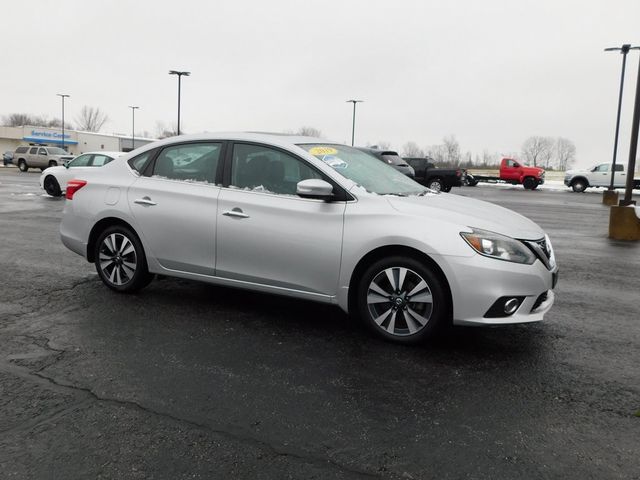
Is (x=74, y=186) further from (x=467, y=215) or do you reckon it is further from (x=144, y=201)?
(x=467, y=215)

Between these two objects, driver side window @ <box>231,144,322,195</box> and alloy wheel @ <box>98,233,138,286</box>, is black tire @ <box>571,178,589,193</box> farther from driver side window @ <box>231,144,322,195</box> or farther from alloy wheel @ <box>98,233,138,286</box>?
alloy wheel @ <box>98,233,138,286</box>

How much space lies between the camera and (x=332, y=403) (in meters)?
3.37

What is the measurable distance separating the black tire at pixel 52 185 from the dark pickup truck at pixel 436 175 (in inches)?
681

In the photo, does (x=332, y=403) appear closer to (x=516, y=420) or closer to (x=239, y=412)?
(x=239, y=412)

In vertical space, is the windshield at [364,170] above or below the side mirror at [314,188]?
above

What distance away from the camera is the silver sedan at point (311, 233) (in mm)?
4180

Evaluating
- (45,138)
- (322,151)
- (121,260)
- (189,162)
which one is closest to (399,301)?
(322,151)

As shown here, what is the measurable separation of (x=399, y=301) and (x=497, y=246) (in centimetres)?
83

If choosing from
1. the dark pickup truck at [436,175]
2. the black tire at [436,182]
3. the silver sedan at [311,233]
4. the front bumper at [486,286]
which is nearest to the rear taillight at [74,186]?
the silver sedan at [311,233]

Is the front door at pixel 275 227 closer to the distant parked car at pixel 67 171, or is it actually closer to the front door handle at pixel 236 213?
the front door handle at pixel 236 213

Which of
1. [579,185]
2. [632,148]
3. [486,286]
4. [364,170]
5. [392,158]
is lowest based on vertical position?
[486,286]

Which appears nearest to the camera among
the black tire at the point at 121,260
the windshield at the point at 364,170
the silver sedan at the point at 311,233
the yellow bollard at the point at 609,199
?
the silver sedan at the point at 311,233

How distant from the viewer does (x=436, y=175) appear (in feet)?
97.9

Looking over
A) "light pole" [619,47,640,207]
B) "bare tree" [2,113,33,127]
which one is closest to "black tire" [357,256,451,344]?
"light pole" [619,47,640,207]
